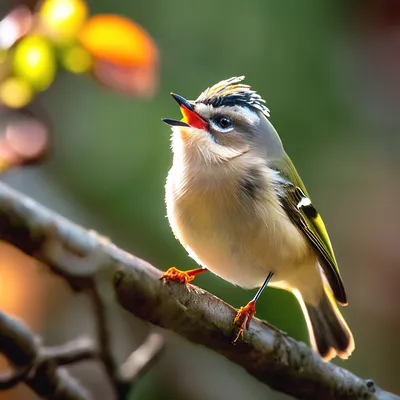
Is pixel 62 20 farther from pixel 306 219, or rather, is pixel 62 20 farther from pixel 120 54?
pixel 306 219

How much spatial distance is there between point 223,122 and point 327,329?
0.45 m

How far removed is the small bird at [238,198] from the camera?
86 cm

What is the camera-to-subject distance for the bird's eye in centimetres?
90

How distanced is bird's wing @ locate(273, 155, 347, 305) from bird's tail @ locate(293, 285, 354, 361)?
0.36 ft

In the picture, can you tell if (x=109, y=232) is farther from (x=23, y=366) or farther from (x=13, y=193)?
(x=13, y=193)

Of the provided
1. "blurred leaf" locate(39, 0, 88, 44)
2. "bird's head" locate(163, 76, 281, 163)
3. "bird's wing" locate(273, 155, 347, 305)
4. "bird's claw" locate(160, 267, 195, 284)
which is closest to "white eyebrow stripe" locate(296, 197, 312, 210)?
"bird's wing" locate(273, 155, 347, 305)

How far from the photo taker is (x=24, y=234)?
1.90ft

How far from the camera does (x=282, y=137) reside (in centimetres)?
159

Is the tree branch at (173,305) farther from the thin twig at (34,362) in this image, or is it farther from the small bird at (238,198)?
the thin twig at (34,362)

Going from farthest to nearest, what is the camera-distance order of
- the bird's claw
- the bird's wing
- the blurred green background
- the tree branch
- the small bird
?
1. the blurred green background
2. the bird's wing
3. the small bird
4. the bird's claw
5. the tree branch

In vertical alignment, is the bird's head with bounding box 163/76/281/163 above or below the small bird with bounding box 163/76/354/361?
above

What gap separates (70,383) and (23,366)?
94 mm

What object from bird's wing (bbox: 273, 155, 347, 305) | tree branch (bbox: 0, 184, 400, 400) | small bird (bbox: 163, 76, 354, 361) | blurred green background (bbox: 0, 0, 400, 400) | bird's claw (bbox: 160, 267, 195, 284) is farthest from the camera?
blurred green background (bbox: 0, 0, 400, 400)

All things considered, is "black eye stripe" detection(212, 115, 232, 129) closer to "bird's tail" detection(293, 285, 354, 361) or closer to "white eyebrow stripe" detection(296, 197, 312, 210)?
"white eyebrow stripe" detection(296, 197, 312, 210)
